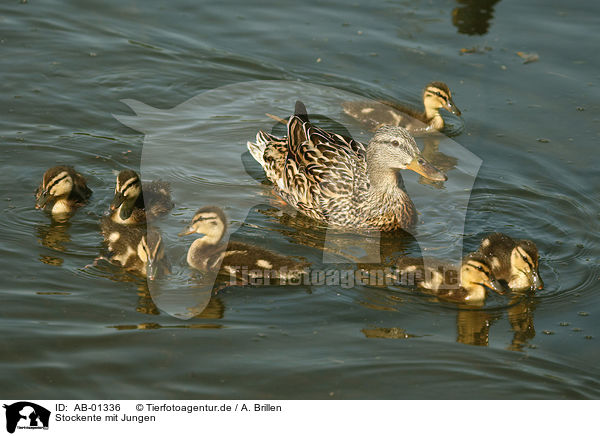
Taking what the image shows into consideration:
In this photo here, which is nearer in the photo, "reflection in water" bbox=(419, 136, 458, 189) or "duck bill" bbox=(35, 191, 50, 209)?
"duck bill" bbox=(35, 191, 50, 209)

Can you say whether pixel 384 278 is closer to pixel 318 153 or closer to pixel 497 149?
pixel 318 153

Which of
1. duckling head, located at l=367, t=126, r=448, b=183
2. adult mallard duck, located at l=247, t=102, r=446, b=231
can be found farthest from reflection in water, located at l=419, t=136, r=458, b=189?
duckling head, located at l=367, t=126, r=448, b=183

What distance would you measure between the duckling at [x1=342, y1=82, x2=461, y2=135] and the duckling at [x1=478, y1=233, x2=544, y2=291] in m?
2.37

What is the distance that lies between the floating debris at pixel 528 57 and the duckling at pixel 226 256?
14.6 feet

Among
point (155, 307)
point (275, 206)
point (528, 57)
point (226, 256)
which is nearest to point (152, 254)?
point (155, 307)

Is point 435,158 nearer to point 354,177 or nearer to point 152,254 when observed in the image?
point 354,177

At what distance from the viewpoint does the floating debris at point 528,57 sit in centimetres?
835

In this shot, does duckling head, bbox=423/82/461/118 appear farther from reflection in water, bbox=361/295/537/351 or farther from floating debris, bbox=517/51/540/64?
reflection in water, bbox=361/295/537/351

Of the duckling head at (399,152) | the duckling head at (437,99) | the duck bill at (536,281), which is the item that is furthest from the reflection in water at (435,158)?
the duck bill at (536,281)

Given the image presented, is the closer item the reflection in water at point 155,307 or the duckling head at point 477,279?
the reflection in water at point 155,307

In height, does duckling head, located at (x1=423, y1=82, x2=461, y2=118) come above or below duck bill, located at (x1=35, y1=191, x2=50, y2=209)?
above

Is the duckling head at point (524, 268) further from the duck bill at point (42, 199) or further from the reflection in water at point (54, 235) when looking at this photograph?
the duck bill at point (42, 199)

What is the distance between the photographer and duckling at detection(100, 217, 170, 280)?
482 cm
